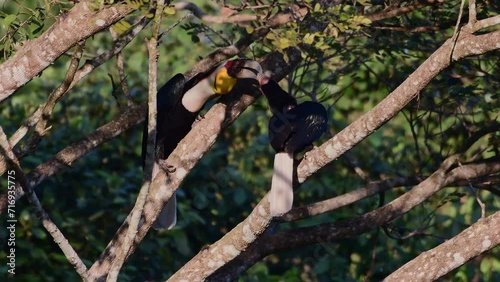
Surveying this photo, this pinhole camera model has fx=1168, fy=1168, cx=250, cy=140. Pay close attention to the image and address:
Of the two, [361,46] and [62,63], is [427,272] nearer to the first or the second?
[361,46]

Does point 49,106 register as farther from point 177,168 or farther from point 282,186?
point 282,186

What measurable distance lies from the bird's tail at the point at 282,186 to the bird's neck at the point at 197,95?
2.08ft

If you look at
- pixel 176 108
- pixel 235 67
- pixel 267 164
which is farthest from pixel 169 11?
pixel 267 164

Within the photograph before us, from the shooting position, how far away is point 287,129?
4664 mm

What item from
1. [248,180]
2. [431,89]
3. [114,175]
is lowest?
[248,180]

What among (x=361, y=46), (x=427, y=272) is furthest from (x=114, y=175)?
(x=427, y=272)

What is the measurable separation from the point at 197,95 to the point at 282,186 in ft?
3.56

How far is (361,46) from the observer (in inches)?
210

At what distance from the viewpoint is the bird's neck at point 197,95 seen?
498 cm

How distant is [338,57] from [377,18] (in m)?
0.94

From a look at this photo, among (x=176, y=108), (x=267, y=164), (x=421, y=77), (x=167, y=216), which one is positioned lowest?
(x=267, y=164)

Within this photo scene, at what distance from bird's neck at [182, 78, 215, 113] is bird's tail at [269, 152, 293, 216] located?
0.63 m

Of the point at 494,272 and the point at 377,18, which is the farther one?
the point at 494,272

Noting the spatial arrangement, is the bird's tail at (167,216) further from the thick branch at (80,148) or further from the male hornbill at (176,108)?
the thick branch at (80,148)
